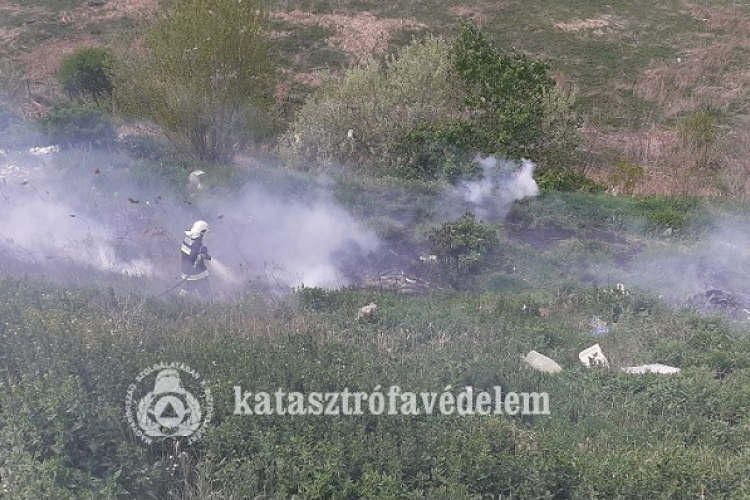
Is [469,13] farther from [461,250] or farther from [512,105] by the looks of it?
[461,250]

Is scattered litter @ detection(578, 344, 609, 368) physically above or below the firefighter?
below

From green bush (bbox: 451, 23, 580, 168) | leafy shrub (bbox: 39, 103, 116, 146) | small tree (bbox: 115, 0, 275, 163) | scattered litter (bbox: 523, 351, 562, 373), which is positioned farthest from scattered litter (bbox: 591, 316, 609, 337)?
leafy shrub (bbox: 39, 103, 116, 146)

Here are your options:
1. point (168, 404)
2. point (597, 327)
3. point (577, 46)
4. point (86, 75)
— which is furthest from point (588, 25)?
point (168, 404)

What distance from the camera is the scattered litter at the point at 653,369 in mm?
5481

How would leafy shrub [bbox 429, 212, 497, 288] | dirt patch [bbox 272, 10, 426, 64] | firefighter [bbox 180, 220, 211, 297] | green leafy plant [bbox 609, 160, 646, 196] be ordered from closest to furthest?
firefighter [bbox 180, 220, 211, 297] < leafy shrub [bbox 429, 212, 497, 288] < green leafy plant [bbox 609, 160, 646, 196] < dirt patch [bbox 272, 10, 426, 64]

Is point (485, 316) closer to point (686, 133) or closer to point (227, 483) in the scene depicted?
point (227, 483)

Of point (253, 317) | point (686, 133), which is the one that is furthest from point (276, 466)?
point (686, 133)

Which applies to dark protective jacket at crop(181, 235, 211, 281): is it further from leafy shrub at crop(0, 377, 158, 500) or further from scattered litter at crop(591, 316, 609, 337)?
scattered litter at crop(591, 316, 609, 337)

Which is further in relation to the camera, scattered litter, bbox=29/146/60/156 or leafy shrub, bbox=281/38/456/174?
leafy shrub, bbox=281/38/456/174

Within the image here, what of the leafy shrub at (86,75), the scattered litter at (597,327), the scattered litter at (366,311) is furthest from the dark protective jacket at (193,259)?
the leafy shrub at (86,75)

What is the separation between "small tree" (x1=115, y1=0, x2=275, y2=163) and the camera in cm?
1097

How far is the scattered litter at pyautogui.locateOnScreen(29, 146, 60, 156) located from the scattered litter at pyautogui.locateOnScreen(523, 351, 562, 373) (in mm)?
8051

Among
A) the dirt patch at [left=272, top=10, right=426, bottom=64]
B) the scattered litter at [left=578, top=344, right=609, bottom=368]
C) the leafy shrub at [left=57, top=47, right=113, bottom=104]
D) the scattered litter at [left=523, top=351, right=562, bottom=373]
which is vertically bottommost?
the scattered litter at [left=523, top=351, right=562, bottom=373]

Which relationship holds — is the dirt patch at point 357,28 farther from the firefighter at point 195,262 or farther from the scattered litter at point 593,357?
the scattered litter at point 593,357
